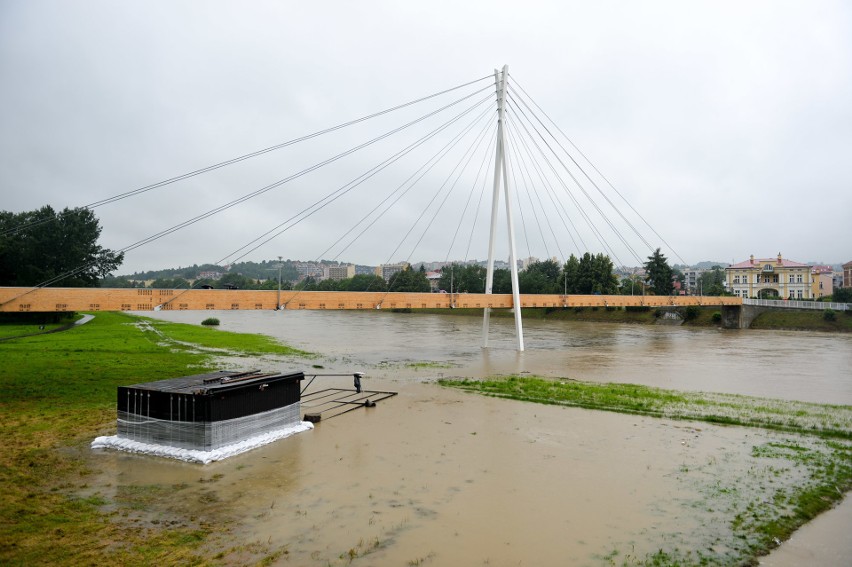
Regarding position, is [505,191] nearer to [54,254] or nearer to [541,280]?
[54,254]

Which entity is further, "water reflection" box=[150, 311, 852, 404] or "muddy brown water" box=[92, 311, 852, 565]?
"water reflection" box=[150, 311, 852, 404]

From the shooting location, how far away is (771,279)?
73.1 metres

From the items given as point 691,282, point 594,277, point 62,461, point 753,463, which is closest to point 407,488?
point 62,461

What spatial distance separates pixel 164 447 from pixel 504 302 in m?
23.4

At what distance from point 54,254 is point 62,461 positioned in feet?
162

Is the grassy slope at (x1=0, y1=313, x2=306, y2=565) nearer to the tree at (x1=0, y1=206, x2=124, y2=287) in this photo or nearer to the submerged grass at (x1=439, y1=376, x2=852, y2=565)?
the submerged grass at (x1=439, y1=376, x2=852, y2=565)

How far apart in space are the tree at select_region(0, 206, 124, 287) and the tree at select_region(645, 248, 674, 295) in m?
62.4

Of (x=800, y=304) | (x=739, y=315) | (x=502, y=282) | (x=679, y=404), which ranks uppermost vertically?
(x=502, y=282)

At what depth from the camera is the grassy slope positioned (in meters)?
5.65

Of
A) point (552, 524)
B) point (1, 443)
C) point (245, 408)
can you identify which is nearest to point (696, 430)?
point (552, 524)

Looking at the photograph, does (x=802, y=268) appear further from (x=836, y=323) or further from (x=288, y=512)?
(x=288, y=512)

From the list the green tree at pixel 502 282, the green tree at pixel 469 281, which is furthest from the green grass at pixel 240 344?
the green tree at pixel 469 281

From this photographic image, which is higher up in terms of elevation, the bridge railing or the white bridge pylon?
the white bridge pylon

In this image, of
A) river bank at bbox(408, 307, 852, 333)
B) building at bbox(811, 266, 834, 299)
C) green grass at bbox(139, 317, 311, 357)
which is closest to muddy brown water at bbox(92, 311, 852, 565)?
green grass at bbox(139, 317, 311, 357)
